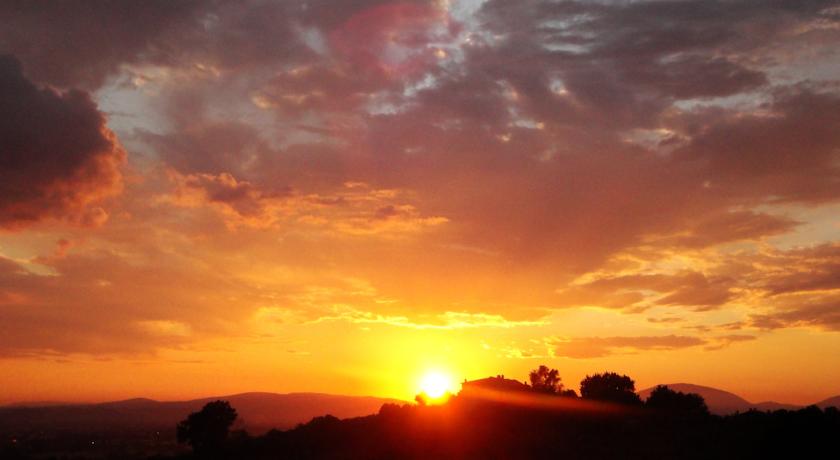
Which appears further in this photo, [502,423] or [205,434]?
[205,434]

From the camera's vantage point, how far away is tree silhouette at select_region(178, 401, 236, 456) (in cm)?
9088

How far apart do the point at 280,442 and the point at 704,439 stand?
4571 cm

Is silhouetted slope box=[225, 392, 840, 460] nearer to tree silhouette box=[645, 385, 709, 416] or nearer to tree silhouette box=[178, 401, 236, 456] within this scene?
tree silhouette box=[645, 385, 709, 416]

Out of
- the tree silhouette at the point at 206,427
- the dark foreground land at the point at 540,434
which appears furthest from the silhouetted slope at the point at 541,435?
the tree silhouette at the point at 206,427

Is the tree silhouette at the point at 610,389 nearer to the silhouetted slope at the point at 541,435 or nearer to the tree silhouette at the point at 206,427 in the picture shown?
the silhouetted slope at the point at 541,435

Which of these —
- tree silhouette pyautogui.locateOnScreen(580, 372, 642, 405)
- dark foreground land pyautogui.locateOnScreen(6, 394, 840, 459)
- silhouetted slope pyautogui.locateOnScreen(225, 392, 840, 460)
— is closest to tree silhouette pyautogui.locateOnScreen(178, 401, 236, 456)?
dark foreground land pyautogui.locateOnScreen(6, 394, 840, 459)

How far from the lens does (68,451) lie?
129 m

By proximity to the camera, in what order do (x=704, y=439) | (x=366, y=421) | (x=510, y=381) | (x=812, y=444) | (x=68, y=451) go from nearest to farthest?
(x=812, y=444), (x=704, y=439), (x=366, y=421), (x=510, y=381), (x=68, y=451)

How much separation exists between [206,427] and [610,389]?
6085 centimetres

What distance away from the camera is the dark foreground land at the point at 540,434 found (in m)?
47.7

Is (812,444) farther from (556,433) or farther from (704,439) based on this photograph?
(556,433)

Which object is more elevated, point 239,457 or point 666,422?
point 666,422

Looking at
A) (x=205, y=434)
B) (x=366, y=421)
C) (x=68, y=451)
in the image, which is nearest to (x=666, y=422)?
(x=366, y=421)

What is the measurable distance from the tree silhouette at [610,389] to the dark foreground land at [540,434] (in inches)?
413
